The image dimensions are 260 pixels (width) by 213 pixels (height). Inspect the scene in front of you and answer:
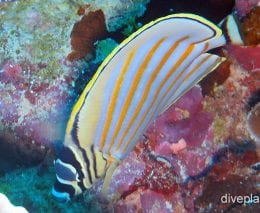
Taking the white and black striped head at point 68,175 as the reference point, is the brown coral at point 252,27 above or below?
above

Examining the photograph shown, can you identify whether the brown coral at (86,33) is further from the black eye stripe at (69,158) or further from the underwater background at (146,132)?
the black eye stripe at (69,158)

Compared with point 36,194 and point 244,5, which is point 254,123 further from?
point 36,194

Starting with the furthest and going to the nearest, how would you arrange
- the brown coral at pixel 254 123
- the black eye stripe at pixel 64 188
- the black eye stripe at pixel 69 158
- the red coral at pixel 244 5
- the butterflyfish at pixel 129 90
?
the brown coral at pixel 254 123 → the red coral at pixel 244 5 → the black eye stripe at pixel 64 188 → the black eye stripe at pixel 69 158 → the butterflyfish at pixel 129 90

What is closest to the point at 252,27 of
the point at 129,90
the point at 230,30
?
the point at 230,30

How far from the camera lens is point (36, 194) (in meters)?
3.12

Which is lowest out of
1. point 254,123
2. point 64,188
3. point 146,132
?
point 254,123

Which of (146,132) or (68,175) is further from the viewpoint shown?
(146,132)

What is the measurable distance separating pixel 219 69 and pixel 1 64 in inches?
66.8

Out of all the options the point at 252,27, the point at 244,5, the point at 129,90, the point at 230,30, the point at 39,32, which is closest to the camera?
the point at 129,90

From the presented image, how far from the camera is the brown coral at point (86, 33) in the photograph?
120 inches

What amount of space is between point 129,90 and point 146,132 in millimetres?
874

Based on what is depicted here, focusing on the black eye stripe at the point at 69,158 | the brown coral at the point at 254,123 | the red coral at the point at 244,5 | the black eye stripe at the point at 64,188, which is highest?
the red coral at the point at 244,5

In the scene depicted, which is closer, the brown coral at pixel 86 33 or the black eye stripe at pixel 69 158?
the black eye stripe at pixel 69 158

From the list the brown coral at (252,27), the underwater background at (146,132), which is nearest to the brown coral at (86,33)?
the underwater background at (146,132)
